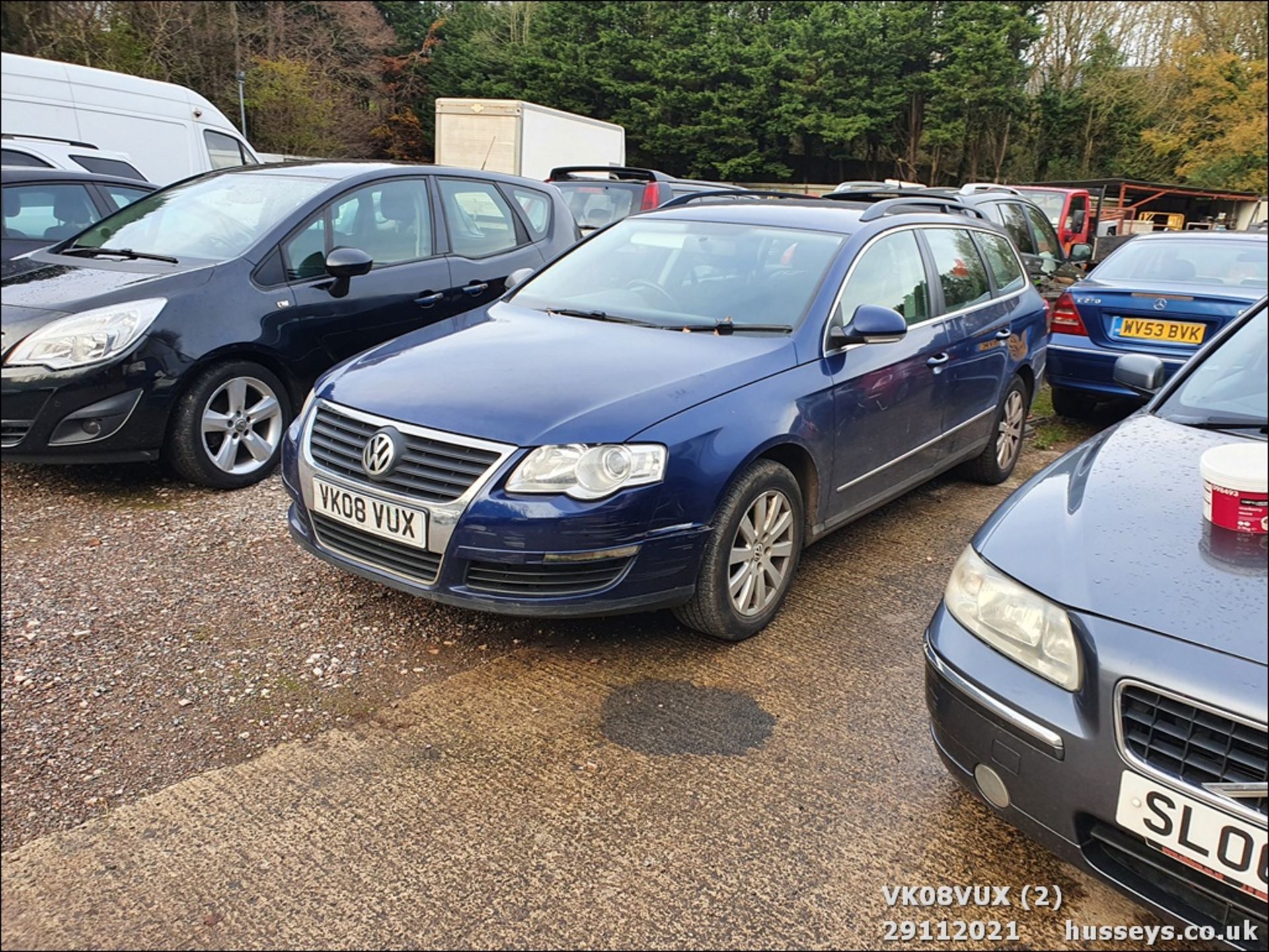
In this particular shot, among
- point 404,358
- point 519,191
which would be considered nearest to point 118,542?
point 404,358

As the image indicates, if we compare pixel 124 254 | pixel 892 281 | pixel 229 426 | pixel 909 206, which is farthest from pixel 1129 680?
pixel 124 254

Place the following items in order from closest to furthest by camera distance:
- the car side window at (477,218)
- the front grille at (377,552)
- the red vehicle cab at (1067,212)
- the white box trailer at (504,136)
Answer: the front grille at (377,552), the car side window at (477,218), the red vehicle cab at (1067,212), the white box trailer at (504,136)

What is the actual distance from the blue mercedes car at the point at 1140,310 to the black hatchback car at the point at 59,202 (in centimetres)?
368

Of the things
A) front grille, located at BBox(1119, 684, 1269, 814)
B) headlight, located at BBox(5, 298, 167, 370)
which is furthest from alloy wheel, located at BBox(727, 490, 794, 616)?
headlight, located at BBox(5, 298, 167, 370)

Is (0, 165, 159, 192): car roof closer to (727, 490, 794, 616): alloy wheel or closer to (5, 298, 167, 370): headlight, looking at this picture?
(5, 298, 167, 370): headlight

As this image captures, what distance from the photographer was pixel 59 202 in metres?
5.34

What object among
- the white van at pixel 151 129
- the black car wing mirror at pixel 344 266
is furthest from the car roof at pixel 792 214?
the white van at pixel 151 129

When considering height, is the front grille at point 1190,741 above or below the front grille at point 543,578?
above

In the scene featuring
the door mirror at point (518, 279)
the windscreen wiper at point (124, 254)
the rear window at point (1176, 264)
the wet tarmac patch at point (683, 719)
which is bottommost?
the wet tarmac patch at point (683, 719)

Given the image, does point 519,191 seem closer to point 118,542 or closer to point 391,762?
point 118,542

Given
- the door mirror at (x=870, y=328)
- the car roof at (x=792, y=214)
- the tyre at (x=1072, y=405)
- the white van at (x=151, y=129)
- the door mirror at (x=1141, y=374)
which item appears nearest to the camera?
the door mirror at (x=1141, y=374)

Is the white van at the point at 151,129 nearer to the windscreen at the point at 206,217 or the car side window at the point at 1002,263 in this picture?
the windscreen at the point at 206,217

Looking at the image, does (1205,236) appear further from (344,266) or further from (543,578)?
(344,266)

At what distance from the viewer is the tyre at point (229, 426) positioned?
4262 millimetres
